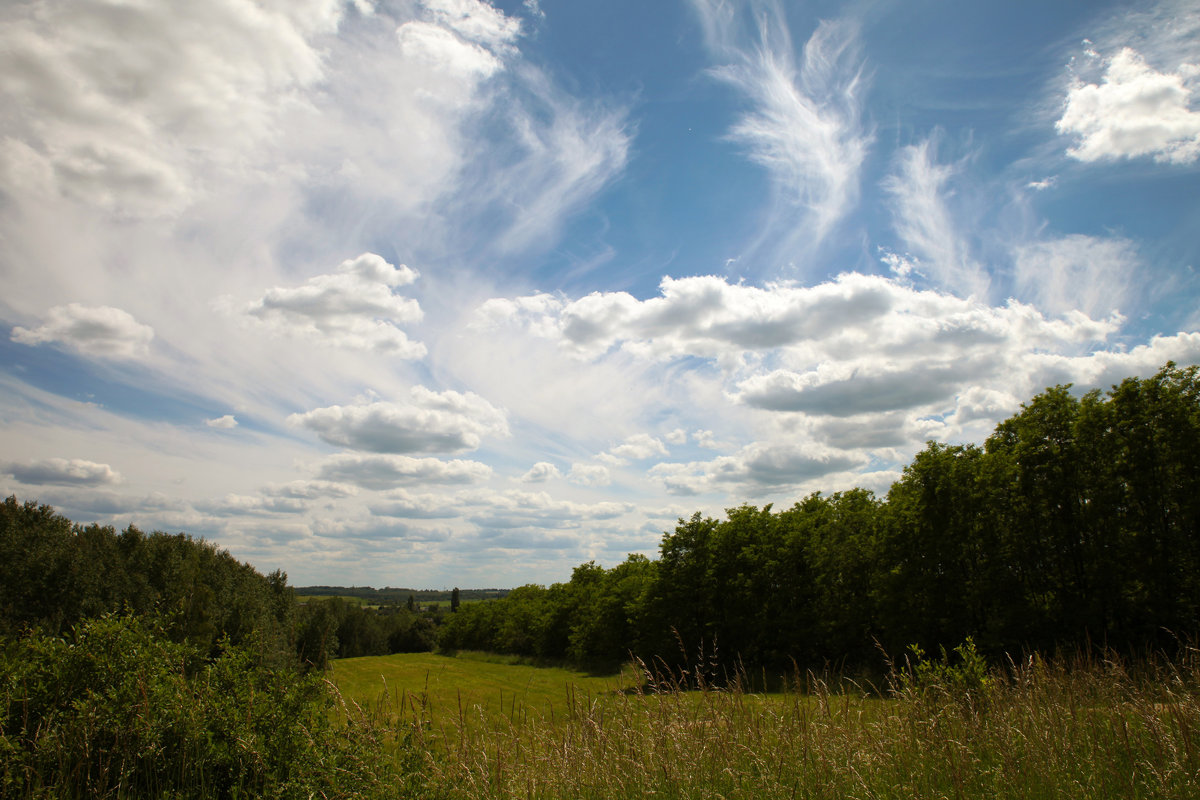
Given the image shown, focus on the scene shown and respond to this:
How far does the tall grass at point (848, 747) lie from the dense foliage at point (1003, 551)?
30.0 feet

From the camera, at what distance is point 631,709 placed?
6.94 m

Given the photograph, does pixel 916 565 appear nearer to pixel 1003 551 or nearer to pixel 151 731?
pixel 1003 551

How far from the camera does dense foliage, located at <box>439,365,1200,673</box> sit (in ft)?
79.5

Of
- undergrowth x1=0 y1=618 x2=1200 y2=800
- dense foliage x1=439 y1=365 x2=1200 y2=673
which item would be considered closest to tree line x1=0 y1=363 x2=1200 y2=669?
dense foliage x1=439 y1=365 x2=1200 y2=673

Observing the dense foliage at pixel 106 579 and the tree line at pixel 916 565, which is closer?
the tree line at pixel 916 565

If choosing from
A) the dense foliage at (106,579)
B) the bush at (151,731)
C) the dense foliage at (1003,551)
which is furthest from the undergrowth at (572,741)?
Answer: the dense foliage at (106,579)

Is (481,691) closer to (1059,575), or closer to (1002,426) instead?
(1059,575)

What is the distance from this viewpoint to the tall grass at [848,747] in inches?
202

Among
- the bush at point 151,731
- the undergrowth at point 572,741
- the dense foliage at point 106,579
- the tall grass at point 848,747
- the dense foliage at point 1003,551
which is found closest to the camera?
the tall grass at point 848,747

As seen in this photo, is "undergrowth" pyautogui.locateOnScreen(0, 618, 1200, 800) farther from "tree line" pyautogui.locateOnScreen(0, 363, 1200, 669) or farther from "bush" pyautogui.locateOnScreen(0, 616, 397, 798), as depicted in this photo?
"tree line" pyautogui.locateOnScreen(0, 363, 1200, 669)

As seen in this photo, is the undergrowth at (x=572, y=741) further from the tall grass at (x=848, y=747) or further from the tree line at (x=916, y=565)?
the tree line at (x=916, y=565)

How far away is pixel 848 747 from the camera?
17.7 feet

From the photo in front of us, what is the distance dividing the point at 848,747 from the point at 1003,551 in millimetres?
29104

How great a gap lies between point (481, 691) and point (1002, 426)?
29.6 m
